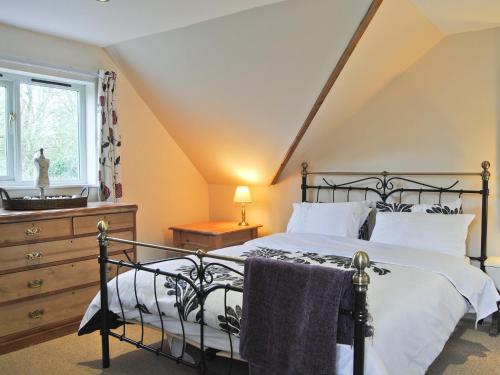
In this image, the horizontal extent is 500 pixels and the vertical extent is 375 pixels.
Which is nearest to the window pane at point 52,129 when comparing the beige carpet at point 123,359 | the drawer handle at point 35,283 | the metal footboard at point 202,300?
the drawer handle at point 35,283

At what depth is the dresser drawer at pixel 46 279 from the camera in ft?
9.85

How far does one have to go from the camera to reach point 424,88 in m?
3.82

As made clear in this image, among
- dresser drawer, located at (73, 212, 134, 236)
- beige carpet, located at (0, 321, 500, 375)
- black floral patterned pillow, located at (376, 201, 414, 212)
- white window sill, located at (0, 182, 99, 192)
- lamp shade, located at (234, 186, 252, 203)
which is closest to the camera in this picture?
beige carpet, located at (0, 321, 500, 375)

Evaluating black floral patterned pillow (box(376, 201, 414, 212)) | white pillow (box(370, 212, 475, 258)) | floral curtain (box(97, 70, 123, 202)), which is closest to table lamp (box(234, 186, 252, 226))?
floral curtain (box(97, 70, 123, 202))

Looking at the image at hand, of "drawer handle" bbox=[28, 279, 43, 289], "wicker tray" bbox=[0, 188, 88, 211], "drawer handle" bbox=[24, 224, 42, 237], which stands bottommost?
"drawer handle" bbox=[28, 279, 43, 289]

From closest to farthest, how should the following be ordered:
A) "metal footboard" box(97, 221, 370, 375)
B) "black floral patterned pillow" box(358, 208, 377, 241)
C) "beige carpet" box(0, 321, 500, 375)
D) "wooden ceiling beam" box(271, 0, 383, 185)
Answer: "metal footboard" box(97, 221, 370, 375) → "beige carpet" box(0, 321, 500, 375) → "wooden ceiling beam" box(271, 0, 383, 185) → "black floral patterned pillow" box(358, 208, 377, 241)

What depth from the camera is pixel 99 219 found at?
348cm

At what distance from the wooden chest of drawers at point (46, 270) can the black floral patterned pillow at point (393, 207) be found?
2.12 metres

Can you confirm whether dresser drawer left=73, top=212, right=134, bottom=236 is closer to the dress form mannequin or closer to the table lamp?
the dress form mannequin

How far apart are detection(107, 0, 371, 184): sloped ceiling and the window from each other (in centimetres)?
57

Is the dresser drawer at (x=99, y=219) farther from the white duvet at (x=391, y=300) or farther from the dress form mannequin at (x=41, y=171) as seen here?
the white duvet at (x=391, y=300)

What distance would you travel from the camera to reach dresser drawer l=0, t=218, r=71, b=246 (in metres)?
2.99

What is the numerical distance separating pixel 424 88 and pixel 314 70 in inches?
42.4

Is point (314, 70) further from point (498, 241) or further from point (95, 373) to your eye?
point (95, 373)
